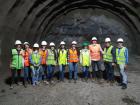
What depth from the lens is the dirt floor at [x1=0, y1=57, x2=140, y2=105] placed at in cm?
960

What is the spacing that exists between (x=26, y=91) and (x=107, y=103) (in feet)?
10.8

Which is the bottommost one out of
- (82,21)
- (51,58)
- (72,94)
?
(72,94)

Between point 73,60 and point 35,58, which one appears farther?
point 73,60

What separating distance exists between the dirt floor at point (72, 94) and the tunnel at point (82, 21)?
5.50 m

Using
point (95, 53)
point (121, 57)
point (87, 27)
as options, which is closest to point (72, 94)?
point (121, 57)

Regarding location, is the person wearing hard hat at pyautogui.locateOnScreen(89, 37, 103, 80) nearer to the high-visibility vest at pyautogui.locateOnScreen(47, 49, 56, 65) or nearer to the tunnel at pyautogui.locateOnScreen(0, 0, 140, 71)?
the high-visibility vest at pyautogui.locateOnScreen(47, 49, 56, 65)

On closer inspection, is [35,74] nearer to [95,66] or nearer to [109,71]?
[95,66]

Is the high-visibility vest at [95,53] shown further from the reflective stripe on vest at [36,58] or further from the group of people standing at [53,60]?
the reflective stripe on vest at [36,58]

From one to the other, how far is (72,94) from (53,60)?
261cm

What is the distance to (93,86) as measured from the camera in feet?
39.1

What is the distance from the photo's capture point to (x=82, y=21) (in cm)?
2200

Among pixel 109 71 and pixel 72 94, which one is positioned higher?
pixel 109 71

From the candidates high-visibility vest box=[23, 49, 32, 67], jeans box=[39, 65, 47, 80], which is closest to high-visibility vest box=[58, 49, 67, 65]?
jeans box=[39, 65, 47, 80]

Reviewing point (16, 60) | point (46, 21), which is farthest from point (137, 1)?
point (16, 60)
